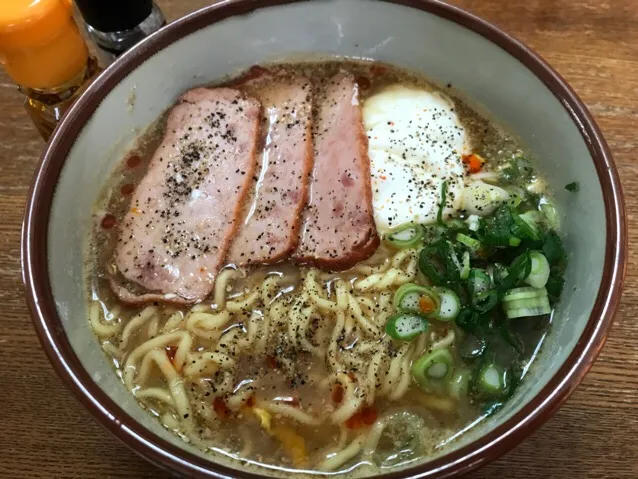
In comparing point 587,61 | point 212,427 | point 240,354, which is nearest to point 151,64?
point 240,354

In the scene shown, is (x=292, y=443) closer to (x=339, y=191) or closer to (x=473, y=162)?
(x=339, y=191)

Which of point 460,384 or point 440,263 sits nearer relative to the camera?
point 460,384

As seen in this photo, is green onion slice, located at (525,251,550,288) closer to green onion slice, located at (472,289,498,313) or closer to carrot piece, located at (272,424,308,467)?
green onion slice, located at (472,289,498,313)

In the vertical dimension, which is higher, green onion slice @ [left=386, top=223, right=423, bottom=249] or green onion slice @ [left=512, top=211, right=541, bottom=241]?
green onion slice @ [left=512, top=211, right=541, bottom=241]

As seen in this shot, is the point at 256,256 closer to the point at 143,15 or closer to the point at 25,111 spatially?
the point at 143,15

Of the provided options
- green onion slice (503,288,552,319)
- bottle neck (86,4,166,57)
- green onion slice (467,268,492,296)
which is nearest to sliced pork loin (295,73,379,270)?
green onion slice (467,268,492,296)

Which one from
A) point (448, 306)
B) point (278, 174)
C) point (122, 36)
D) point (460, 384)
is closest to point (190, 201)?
point (278, 174)

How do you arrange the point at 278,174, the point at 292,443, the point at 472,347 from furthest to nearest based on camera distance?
the point at 278,174, the point at 472,347, the point at 292,443
